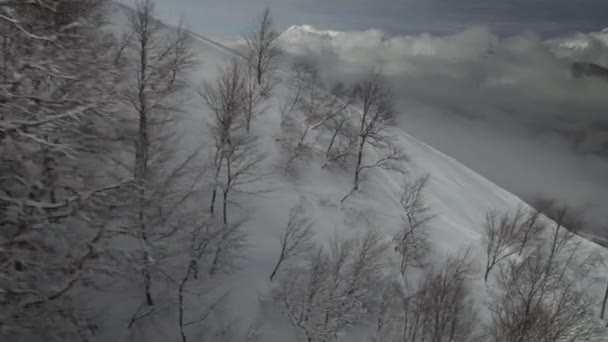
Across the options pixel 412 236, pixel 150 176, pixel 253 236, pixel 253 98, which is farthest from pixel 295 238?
pixel 253 98

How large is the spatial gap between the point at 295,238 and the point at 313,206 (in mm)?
4565

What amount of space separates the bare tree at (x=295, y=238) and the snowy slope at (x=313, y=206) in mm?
586

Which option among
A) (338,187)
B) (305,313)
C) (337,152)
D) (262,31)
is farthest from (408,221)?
(262,31)

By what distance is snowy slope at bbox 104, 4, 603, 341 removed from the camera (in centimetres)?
2052

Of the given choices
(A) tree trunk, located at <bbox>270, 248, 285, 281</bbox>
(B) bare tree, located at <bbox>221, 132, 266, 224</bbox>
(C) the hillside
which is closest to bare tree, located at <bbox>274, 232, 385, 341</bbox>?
(C) the hillside

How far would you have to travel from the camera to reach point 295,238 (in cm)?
2259

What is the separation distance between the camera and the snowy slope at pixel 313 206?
808 inches

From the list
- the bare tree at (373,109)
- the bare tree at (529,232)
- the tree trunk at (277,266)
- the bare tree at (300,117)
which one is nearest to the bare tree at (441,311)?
the tree trunk at (277,266)

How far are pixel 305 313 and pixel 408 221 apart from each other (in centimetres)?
1509

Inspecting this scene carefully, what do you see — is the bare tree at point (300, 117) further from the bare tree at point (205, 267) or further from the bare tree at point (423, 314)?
the bare tree at point (423, 314)

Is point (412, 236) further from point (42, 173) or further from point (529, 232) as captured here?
point (42, 173)

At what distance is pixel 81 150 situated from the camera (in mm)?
7574

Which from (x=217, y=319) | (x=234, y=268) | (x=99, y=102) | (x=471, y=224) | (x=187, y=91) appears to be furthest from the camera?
(x=471, y=224)

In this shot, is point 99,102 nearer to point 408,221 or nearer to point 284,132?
point 284,132
